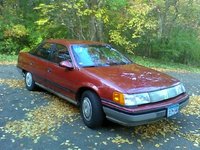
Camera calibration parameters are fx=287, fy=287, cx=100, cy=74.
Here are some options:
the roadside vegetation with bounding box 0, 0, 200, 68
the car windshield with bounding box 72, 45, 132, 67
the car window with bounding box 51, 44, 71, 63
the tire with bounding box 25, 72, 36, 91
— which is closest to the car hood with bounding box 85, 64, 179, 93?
the car windshield with bounding box 72, 45, 132, 67

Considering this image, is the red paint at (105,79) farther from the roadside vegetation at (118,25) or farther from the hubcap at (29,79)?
the roadside vegetation at (118,25)

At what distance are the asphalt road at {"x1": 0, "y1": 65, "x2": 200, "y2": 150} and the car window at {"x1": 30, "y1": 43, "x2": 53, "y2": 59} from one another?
109 centimetres

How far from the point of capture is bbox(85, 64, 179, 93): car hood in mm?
4547

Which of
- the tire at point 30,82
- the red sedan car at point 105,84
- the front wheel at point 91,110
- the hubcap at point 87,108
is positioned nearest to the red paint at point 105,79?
the red sedan car at point 105,84

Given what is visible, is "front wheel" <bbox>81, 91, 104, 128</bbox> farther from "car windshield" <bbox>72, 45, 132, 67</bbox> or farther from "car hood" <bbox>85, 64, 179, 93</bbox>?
"car windshield" <bbox>72, 45, 132, 67</bbox>

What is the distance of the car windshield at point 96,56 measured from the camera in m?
5.57

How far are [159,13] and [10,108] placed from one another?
1101 centimetres

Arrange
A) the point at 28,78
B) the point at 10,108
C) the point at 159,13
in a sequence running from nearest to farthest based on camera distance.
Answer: the point at 10,108 → the point at 28,78 → the point at 159,13

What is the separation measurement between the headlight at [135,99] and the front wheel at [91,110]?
0.58 m

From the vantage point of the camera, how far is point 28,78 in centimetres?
729

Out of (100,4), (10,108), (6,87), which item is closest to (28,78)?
(6,87)

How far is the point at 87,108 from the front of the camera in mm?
4973

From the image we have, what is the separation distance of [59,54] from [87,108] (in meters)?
1.64

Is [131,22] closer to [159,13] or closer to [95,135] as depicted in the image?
[159,13]
